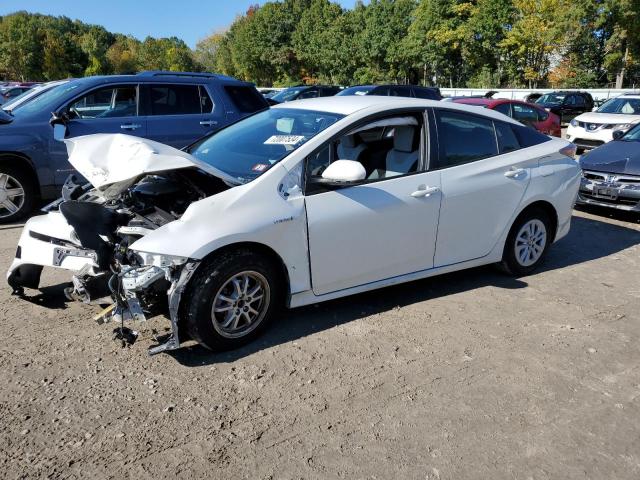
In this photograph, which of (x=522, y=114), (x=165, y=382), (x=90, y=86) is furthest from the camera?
(x=522, y=114)

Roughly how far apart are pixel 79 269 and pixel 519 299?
356 centimetres

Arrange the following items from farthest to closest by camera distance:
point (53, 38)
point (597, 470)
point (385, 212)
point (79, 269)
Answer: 1. point (53, 38)
2. point (385, 212)
3. point (79, 269)
4. point (597, 470)

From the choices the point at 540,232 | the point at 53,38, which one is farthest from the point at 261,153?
the point at 53,38

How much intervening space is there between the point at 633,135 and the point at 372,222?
685 cm

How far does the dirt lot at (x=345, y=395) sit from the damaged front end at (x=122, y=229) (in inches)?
13.8

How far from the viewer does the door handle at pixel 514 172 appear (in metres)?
4.93

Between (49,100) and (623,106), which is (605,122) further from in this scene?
(49,100)

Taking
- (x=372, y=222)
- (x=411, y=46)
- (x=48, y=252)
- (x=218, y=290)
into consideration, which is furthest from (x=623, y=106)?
(x=411, y=46)

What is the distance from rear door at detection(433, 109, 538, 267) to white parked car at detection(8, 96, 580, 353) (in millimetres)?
13

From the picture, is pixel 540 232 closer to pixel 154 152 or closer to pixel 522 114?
pixel 154 152

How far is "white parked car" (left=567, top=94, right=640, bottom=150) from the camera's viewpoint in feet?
46.4

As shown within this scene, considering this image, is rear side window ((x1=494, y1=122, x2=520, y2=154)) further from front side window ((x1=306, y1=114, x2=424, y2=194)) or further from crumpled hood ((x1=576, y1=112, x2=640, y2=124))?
crumpled hood ((x1=576, y1=112, x2=640, y2=124))

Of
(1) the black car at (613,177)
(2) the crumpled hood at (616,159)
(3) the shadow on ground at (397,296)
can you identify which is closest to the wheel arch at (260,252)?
(3) the shadow on ground at (397,296)

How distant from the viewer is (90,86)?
23.8 feet
